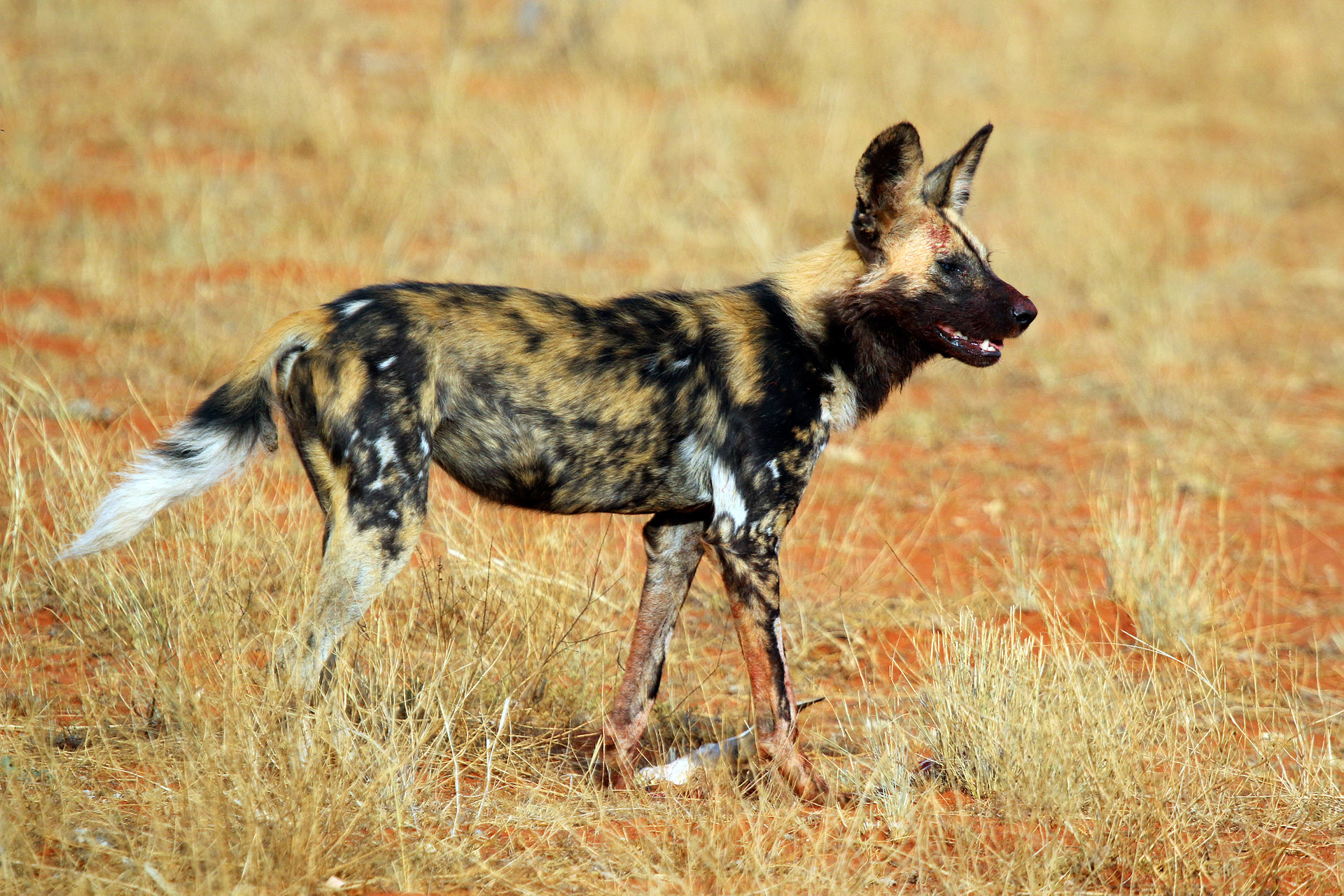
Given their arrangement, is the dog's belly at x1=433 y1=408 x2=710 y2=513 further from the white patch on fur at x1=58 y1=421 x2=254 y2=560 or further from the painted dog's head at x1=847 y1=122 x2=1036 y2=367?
the painted dog's head at x1=847 y1=122 x2=1036 y2=367

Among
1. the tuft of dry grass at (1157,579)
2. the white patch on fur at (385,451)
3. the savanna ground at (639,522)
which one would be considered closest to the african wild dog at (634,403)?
the white patch on fur at (385,451)

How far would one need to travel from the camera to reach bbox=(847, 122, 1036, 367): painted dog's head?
10.8 ft

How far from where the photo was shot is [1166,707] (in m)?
3.07

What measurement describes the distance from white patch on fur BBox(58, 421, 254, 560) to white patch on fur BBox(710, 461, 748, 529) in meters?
1.07

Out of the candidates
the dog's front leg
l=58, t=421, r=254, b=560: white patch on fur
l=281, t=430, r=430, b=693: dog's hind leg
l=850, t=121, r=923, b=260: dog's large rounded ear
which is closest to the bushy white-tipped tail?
l=58, t=421, r=254, b=560: white patch on fur

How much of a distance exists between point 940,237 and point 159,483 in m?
1.97

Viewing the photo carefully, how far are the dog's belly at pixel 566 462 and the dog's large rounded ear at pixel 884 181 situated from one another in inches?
30.9

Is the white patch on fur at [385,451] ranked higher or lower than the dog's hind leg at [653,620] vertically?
higher

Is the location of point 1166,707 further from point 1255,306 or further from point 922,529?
point 1255,306

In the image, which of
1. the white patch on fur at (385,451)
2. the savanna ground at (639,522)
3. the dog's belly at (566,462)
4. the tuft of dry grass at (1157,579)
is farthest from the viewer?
the tuft of dry grass at (1157,579)

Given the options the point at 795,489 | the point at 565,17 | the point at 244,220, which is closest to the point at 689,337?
the point at 795,489

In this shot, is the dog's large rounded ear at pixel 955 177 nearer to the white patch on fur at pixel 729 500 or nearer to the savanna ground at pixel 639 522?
the white patch on fur at pixel 729 500

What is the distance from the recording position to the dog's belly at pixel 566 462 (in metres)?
2.94

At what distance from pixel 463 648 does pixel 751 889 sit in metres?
1.21
